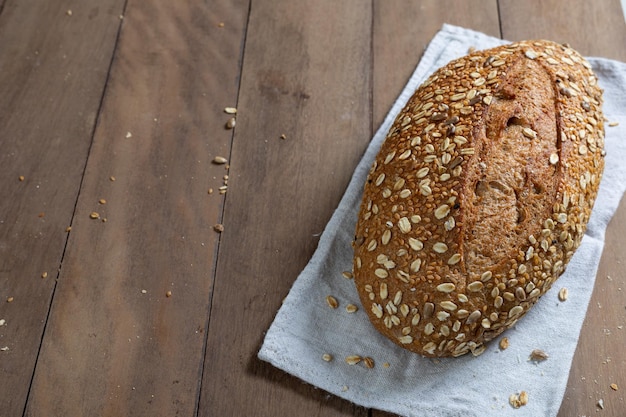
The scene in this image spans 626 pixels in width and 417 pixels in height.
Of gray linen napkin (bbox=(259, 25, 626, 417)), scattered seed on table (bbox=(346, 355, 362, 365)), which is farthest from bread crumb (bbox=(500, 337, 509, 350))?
scattered seed on table (bbox=(346, 355, 362, 365))

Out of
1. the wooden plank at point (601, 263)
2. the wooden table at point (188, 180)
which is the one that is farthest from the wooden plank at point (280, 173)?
the wooden plank at point (601, 263)

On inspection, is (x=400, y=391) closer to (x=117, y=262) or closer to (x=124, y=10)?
(x=117, y=262)

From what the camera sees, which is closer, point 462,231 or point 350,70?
point 462,231

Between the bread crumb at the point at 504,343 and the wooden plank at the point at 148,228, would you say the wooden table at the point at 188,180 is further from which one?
the bread crumb at the point at 504,343

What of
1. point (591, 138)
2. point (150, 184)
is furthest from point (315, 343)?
point (591, 138)

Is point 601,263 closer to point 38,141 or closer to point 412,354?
point 412,354

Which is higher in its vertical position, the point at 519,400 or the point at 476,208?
the point at 476,208

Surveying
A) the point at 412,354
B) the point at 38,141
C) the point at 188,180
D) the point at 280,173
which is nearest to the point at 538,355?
the point at 412,354
